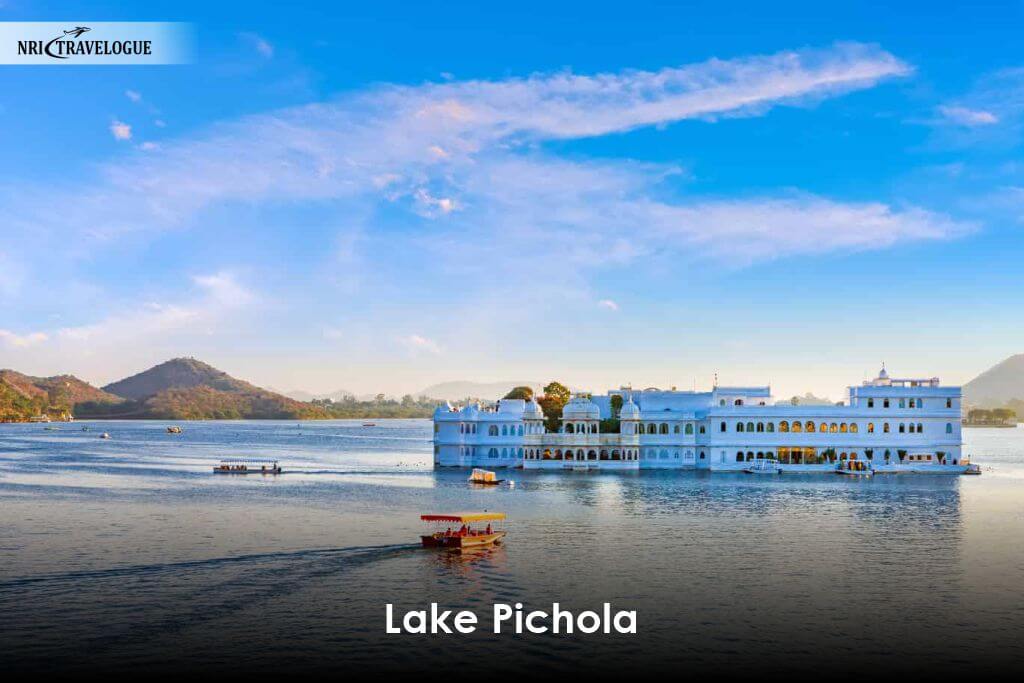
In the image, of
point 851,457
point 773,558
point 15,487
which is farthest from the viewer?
point 851,457

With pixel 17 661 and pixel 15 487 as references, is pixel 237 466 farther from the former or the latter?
pixel 17 661

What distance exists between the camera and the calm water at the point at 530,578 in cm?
3136

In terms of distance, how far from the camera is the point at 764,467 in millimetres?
102125

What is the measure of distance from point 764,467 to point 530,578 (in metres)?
65.7

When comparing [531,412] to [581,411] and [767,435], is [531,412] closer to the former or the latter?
[581,411]

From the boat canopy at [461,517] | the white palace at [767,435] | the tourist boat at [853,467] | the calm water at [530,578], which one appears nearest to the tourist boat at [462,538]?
the boat canopy at [461,517]

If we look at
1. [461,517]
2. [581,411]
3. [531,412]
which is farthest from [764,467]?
[461,517]

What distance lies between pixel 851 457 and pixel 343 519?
6399 cm

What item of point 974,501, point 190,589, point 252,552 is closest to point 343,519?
point 252,552

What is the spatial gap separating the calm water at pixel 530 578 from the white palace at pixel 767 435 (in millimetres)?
22690

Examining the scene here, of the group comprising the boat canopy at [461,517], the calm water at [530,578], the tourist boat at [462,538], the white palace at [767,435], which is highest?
the white palace at [767,435]

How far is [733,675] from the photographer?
29422 millimetres

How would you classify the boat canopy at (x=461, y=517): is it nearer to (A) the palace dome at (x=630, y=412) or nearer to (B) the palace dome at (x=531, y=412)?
(A) the palace dome at (x=630, y=412)

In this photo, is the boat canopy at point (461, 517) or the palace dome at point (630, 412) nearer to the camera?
the boat canopy at point (461, 517)
